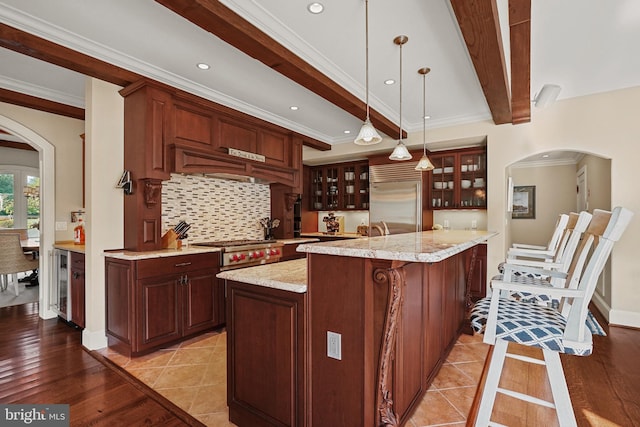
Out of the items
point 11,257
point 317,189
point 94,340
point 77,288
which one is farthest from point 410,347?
point 11,257

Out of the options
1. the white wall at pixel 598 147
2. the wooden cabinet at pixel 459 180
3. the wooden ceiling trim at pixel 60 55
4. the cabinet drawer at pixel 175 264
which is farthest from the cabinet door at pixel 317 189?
the wooden ceiling trim at pixel 60 55

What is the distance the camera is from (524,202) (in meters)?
6.80

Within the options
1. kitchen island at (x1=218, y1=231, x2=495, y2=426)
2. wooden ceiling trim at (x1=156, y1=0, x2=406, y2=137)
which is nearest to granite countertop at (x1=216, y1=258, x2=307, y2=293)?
kitchen island at (x1=218, y1=231, x2=495, y2=426)

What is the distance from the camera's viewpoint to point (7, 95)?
125 inches

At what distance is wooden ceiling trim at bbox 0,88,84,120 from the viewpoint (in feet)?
10.5

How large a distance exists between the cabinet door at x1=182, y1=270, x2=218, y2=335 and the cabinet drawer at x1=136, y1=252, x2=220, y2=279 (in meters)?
0.08

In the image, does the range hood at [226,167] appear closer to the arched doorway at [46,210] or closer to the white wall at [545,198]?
the arched doorway at [46,210]

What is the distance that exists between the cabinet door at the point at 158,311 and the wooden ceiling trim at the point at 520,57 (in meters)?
3.45

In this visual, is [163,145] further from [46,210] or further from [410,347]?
[410,347]

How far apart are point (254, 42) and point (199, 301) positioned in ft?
7.93

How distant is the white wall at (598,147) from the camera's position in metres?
3.46

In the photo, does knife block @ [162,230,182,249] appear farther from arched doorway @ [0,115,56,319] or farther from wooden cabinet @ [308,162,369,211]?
wooden cabinet @ [308,162,369,211]

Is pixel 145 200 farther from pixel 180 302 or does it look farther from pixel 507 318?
pixel 507 318

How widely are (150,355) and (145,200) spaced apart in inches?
56.8
